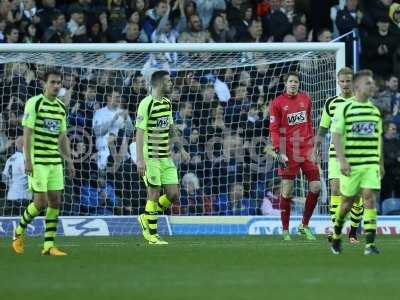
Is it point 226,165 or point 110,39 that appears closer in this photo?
point 226,165

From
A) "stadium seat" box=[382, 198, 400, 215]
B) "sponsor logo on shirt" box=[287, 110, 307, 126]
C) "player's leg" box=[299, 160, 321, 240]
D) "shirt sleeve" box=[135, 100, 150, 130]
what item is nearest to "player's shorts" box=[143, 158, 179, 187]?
"shirt sleeve" box=[135, 100, 150, 130]

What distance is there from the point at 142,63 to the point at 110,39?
87.0 inches

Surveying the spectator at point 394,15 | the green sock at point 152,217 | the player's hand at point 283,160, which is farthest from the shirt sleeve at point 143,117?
the spectator at point 394,15

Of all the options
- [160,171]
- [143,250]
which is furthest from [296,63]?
[143,250]

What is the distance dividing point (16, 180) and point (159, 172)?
3.81 meters

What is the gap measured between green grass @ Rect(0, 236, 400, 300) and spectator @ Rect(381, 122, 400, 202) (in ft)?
13.9

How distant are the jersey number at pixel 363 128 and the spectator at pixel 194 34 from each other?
883 centimetres

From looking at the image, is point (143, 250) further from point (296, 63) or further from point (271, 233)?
point (296, 63)

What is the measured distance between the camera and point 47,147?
14.7 m

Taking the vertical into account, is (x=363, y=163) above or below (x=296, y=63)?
below

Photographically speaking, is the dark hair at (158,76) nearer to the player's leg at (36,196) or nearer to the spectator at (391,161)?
the player's leg at (36,196)

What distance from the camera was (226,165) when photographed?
20.2 m

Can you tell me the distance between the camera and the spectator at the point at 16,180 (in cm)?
1973

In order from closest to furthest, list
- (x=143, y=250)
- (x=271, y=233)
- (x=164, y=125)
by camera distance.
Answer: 1. (x=143, y=250)
2. (x=164, y=125)
3. (x=271, y=233)
